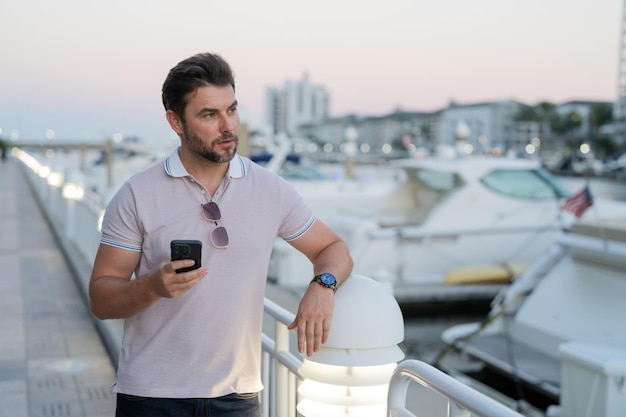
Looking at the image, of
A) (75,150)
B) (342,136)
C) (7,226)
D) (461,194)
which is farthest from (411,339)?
(342,136)

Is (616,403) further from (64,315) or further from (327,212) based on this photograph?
(327,212)

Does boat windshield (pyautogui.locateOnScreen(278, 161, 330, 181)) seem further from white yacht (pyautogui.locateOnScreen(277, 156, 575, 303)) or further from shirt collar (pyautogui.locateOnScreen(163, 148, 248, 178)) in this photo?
shirt collar (pyautogui.locateOnScreen(163, 148, 248, 178))

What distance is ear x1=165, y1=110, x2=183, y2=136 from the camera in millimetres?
2273

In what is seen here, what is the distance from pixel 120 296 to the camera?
7.00ft

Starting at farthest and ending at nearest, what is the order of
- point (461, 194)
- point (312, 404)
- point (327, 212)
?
1. point (327, 212)
2. point (461, 194)
3. point (312, 404)

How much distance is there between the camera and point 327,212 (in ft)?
54.7

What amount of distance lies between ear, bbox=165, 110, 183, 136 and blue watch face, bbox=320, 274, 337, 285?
0.60 m

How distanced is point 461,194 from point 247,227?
11.2 m

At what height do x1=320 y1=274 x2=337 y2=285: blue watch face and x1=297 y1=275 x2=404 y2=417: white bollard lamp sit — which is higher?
x1=320 y1=274 x2=337 y2=285: blue watch face

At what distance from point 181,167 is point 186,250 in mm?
395

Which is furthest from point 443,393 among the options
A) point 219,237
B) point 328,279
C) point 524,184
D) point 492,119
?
point 492,119

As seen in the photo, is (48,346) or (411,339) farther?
(411,339)

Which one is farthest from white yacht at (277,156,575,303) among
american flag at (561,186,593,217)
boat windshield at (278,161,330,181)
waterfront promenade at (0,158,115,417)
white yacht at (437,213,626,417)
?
boat windshield at (278,161,330,181)

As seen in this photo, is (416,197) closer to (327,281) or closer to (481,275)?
(481,275)
